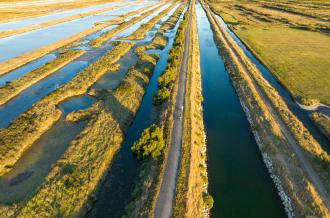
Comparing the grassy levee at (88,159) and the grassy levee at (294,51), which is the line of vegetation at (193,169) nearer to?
the grassy levee at (88,159)

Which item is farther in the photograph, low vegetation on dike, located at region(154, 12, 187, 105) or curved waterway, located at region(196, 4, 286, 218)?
low vegetation on dike, located at region(154, 12, 187, 105)

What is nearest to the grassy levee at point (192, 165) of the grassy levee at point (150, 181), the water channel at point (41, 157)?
the grassy levee at point (150, 181)

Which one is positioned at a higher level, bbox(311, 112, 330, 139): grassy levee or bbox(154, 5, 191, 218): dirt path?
bbox(154, 5, 191, 218): dirt path

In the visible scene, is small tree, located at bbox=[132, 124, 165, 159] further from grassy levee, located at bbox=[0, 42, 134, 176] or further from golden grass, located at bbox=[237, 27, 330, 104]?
golden grass, located at bbox=[237, 27, 330, 104]

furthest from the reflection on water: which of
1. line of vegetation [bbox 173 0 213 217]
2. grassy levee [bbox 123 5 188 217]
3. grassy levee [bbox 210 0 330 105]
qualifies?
grassy levee [bbox 210 0 330 105]

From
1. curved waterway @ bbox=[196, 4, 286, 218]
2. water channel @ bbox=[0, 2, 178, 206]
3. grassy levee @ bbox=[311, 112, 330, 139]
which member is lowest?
curved waterway @ bbox=[196, 4, 286, 218]

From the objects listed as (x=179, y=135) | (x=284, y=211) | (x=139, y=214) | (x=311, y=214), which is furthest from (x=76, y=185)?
(x=311, y=214)
